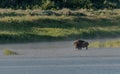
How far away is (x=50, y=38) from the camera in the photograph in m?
25.4

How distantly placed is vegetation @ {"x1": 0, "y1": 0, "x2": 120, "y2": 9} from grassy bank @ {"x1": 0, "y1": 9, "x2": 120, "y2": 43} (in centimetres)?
448

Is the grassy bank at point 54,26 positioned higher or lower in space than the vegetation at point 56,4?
higher

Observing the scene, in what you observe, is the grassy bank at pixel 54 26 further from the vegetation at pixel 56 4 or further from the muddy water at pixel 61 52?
the vegetation at pixel 56 4

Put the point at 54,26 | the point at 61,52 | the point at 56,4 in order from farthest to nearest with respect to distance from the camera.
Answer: the point at 56,4, the point at 54,26, the point at 61,52

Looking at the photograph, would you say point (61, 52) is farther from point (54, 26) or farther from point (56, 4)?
point (56, 4)

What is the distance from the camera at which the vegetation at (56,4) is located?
37062 mm

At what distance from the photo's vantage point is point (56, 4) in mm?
37844

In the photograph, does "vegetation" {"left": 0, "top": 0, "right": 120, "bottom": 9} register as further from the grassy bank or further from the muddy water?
the muddy water

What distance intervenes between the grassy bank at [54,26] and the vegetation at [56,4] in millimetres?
4475

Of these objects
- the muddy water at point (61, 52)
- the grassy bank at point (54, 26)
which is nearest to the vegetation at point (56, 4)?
the grassy bank at point (54, 26)

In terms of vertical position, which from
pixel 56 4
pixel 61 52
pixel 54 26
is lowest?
pixel 56 4

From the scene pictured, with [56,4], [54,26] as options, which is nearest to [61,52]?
[54,26]

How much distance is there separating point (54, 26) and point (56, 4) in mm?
9876

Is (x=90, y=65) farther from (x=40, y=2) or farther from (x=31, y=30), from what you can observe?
(x=40, y=2)
